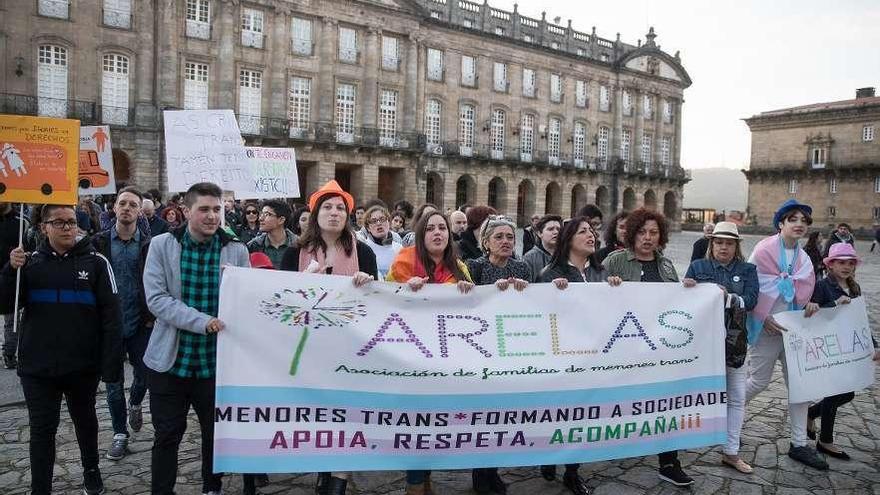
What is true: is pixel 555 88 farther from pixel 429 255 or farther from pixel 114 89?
pixel 429 255

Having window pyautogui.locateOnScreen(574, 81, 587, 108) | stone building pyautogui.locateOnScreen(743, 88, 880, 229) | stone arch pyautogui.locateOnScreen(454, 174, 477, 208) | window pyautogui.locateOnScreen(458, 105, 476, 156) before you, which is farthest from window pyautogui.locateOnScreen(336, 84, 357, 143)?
stone building pyautogui.locateOnScreen(743, 88, 880, 229)

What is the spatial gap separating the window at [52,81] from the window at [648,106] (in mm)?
42798

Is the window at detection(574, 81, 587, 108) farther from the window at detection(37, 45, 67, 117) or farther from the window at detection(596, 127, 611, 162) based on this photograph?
the window at detection(37, 45, 67, 117)

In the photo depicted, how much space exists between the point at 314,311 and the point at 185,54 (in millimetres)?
31402

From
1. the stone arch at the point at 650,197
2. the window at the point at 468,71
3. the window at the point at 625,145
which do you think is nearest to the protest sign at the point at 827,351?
the window at the point at 468,71

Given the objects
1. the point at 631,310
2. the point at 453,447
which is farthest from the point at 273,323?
the point at 631,310

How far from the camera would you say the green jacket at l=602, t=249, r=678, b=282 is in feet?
16.4

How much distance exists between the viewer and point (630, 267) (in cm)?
504

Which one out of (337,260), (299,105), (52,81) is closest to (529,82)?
(299,105)

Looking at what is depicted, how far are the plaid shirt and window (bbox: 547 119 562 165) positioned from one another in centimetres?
4506

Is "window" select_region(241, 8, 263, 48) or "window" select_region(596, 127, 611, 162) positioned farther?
"window" select_region(596, 127, 611, 162)

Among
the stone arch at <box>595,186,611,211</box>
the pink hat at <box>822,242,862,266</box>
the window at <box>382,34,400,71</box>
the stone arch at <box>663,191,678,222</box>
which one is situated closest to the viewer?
the pink hat at <box>822,242,862,266</box>

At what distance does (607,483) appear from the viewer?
4781mm

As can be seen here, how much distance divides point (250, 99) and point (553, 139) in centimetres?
2382
